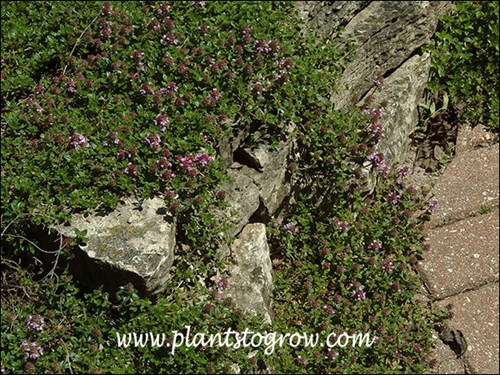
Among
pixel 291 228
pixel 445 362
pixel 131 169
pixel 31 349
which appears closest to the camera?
pixel 31 349

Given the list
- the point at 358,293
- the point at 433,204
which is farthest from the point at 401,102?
the point at 358,293

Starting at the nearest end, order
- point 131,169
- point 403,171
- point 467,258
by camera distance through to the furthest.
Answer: point 131,169
point 467,258
point 403,171

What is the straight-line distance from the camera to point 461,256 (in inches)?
179

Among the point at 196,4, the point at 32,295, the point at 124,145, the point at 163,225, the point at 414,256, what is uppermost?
the point at 196,4

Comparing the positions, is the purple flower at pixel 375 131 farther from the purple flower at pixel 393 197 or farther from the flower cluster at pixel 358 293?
the flower cluster at pixel 358 293

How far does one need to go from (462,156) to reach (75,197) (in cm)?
281

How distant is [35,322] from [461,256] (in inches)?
102

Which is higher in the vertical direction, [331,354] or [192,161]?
[192,161]

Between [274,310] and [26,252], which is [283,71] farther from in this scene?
[26,252]

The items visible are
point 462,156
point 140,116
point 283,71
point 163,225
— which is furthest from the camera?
point 462,156

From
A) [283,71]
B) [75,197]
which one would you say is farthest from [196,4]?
[75,197]

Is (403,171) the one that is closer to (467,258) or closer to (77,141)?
(467,258)

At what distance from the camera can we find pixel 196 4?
4539 mm

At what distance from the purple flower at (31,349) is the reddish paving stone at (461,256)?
232cm
